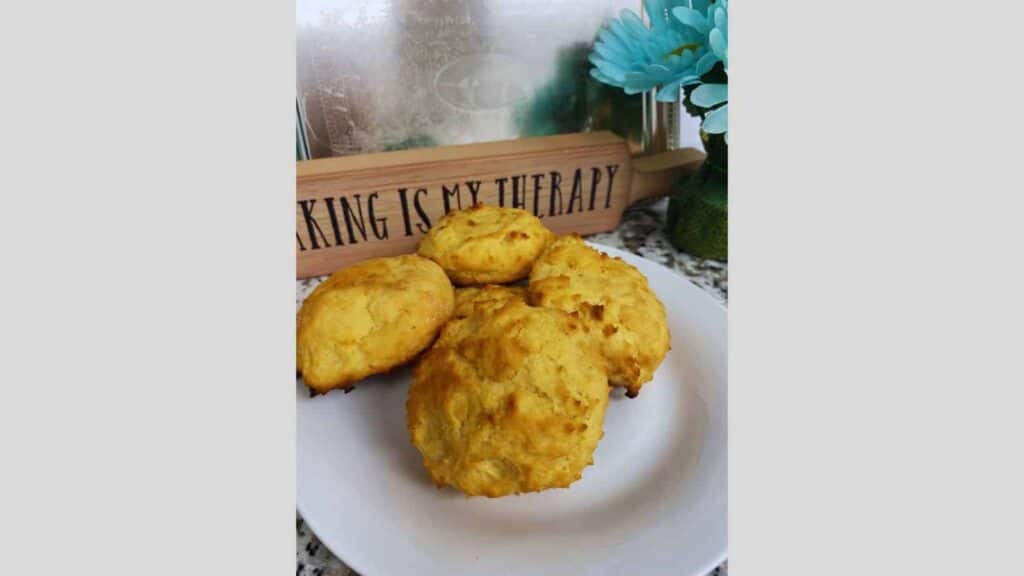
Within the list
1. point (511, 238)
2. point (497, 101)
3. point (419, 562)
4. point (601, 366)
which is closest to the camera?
point (419, 562)

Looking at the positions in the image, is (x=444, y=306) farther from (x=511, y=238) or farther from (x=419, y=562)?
(x=419, y=562)

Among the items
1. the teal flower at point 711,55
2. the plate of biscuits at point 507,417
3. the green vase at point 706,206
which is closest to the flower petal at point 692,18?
the teal flower at point 711,55

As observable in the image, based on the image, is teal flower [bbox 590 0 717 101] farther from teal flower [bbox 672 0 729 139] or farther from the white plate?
the white plate

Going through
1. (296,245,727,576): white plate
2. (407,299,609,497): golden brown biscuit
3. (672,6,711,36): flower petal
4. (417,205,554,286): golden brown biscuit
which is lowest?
(296,245,727,576): white plate

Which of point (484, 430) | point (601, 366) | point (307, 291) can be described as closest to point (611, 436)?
point (601, 366)

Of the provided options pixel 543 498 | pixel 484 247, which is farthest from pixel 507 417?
pixel 484 247

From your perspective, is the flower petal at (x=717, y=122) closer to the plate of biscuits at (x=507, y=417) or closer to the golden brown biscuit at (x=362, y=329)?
the plate of biscuits at (x=507, y=417)

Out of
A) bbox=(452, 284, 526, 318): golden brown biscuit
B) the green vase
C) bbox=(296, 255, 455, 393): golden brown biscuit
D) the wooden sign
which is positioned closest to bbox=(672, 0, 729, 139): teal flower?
the green vase

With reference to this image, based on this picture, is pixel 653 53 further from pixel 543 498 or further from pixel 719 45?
pixel 543 498
